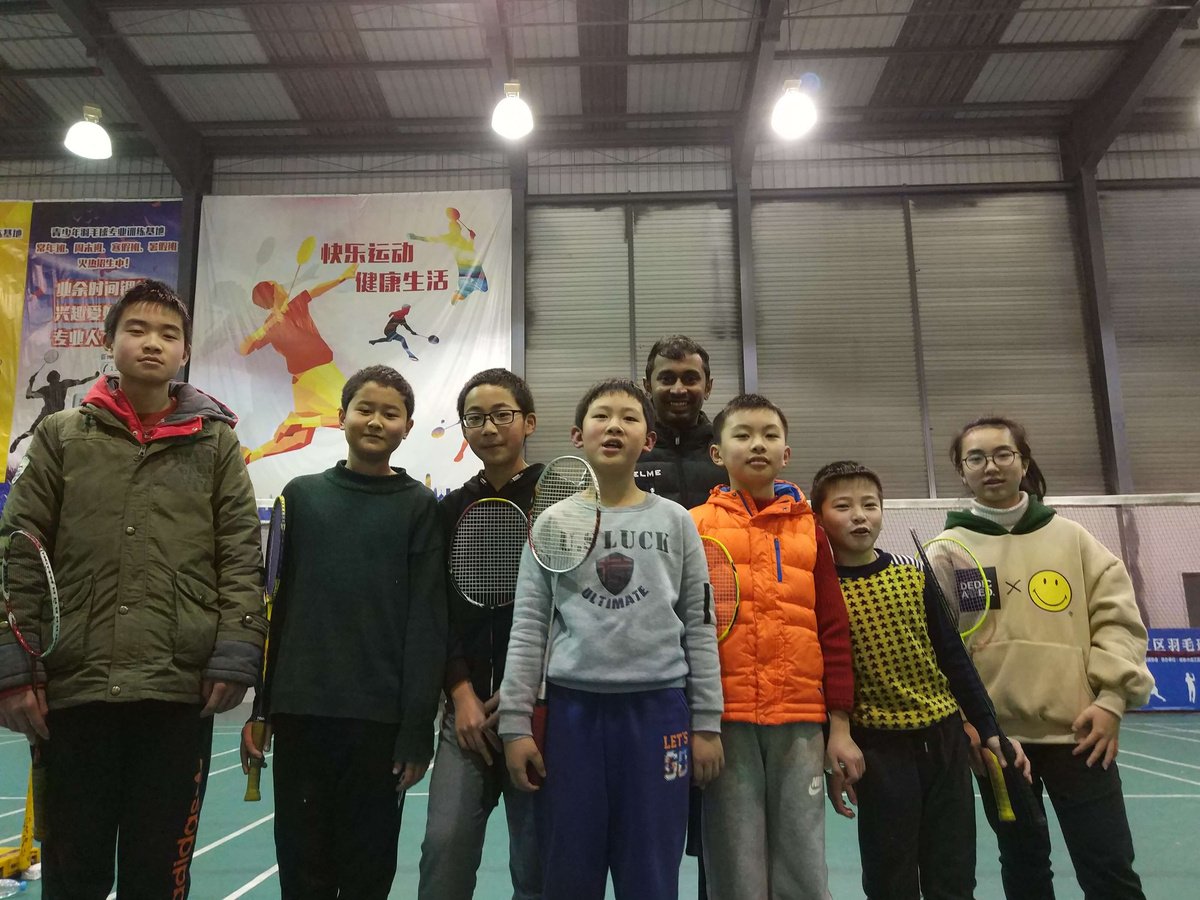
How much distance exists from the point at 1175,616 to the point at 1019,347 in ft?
14.1

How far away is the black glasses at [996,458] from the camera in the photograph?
9.23ft

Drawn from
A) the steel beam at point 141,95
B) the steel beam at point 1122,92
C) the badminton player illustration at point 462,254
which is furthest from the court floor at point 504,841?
the steel beam at point 1122,92

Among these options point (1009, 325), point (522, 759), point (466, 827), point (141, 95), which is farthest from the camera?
point (1009, 325)

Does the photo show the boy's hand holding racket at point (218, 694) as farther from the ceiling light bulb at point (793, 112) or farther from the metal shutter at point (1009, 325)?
the metal shutter at point (1009, 325)

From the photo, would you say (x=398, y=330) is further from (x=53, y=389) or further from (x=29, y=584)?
(x=29, y=584)

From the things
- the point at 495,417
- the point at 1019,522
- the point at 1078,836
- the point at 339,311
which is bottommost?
the point at 1078,836

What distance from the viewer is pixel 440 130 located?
39.5 feet

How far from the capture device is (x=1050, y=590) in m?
2.71

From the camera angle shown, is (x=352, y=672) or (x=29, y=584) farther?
(x=352, y=672)

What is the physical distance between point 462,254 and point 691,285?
360 cm

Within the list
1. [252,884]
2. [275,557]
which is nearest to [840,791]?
[275,557]

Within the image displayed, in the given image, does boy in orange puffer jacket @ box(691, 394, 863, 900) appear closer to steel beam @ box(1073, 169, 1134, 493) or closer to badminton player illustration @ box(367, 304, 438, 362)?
badminton player illustration @ box(367, 304, 438, 362)

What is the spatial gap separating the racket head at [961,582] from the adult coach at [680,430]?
0.86 metres

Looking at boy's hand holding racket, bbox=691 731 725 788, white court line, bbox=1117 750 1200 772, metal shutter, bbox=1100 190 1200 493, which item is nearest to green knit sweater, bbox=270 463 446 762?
boy's hand holding racket, bbox=691 731 725 788
